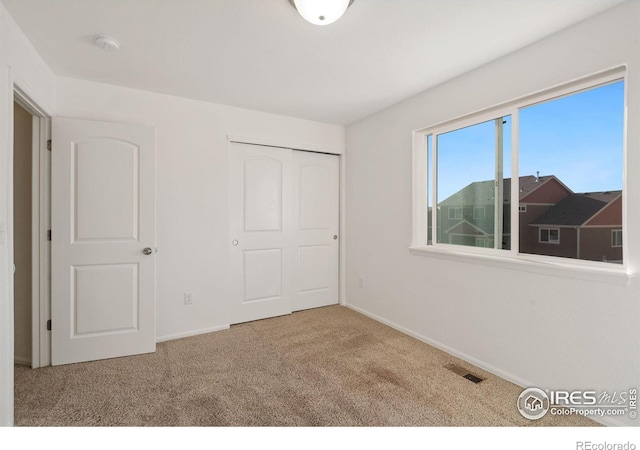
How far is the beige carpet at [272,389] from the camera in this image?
177 centimetres

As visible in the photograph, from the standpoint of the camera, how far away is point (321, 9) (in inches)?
63.4

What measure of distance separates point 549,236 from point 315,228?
96.6 inches

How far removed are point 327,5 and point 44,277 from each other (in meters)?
2.85

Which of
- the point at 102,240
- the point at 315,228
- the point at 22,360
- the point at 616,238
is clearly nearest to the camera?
the point at 616,238

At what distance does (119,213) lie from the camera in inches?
102

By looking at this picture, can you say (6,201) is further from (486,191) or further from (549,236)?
(549,236)

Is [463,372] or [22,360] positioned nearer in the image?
[463,372]

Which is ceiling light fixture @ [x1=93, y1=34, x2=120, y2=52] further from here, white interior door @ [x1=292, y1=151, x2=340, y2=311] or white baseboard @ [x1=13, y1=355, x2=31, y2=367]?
white baseboard @ [x1=13, y1=355, x2=31, y2=367]

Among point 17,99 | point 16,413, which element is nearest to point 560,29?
point 17,99

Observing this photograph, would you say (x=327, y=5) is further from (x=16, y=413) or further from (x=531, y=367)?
(x=16, y=413)

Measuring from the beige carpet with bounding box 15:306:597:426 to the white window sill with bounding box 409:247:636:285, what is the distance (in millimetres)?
835

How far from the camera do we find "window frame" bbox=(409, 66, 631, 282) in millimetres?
1762

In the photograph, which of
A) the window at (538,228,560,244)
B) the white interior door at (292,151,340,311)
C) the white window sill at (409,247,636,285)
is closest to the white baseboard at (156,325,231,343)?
the white interior door at (292,151,340,311)

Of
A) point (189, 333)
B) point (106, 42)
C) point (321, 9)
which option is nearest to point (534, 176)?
point (321, 9)
